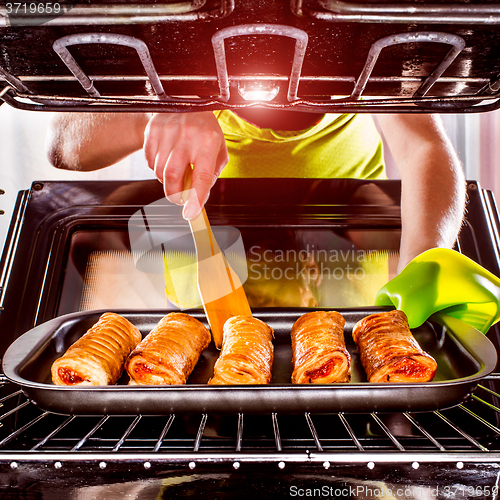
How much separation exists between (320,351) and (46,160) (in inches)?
124

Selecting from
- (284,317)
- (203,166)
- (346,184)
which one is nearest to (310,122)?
(346,184)

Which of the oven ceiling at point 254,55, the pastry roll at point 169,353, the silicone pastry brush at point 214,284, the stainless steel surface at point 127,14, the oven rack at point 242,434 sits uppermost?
the stainless steel surface at point 127,14

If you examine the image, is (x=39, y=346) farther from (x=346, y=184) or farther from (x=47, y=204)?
(x=346, y=184)

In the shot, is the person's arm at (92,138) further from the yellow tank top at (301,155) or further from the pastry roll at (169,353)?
the pastry roll at (169,353)

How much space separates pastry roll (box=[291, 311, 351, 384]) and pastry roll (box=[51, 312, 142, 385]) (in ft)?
1.48

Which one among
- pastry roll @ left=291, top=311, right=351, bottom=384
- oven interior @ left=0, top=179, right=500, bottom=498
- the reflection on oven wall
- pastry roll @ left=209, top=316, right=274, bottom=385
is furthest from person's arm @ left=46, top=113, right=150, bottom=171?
the reflection on oven wall

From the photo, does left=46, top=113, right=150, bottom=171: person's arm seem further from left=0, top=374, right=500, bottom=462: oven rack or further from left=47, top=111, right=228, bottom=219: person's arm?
left=0, top=374, right=500, bottom=462: oven rack

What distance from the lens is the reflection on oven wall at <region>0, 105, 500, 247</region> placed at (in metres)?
3.27

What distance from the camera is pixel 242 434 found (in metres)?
0.84

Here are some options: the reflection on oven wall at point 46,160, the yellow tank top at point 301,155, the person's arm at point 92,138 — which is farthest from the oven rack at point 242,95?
the reflection on oven wall at point 46,160

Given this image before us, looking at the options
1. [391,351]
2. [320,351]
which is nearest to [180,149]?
[320,351]

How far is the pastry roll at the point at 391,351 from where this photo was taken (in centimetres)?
99

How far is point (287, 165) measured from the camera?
240 cm

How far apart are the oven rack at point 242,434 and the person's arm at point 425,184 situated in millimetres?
629
